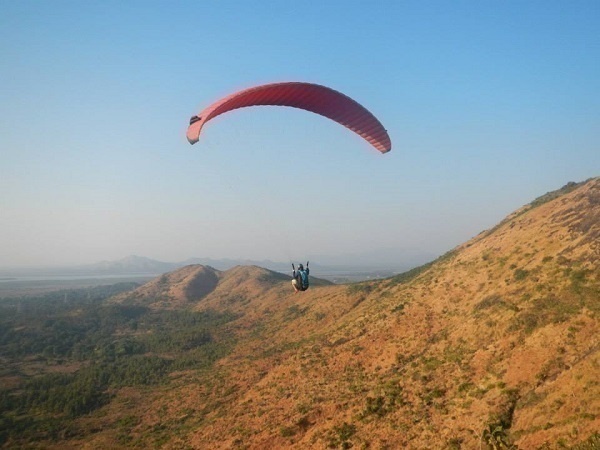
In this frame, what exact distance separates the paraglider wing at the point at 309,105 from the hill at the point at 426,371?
39.6 ft

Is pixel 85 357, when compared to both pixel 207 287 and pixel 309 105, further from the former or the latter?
pixel 309 105

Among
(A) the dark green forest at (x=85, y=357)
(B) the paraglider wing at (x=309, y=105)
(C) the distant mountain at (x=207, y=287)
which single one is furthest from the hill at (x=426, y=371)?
(C) the distant mountain at (x=207, y=287)

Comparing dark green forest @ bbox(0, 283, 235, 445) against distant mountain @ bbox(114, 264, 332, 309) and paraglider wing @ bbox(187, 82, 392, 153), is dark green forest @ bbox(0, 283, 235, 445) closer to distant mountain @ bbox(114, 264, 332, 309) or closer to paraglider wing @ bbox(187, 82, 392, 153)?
distant mountain @ bbox(114, 264, 332, 309)

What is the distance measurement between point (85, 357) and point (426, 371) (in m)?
62.2

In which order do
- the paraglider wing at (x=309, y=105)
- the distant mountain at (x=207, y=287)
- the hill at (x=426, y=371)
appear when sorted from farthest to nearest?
the distant mountain at (x=207, y=287) < the paraglider wing at (x=309, y=105) < the hill at (x=426, y=371)

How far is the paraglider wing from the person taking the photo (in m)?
16.7

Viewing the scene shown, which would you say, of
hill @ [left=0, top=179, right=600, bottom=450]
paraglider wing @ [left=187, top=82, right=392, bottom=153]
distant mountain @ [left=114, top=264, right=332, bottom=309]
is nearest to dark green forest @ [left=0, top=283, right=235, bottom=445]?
hill @ [left=0, top=179, right=600, bottom=450]

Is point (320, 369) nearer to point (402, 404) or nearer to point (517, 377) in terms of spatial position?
point (402, 404)

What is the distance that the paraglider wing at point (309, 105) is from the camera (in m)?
16.7

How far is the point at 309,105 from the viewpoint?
65.7ft

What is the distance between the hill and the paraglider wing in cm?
1206

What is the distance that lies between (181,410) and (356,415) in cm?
1924

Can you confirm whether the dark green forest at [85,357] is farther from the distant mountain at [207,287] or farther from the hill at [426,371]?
the distant mountain at [207,287]

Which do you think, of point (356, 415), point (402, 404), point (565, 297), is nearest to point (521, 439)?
point (402, 404)
